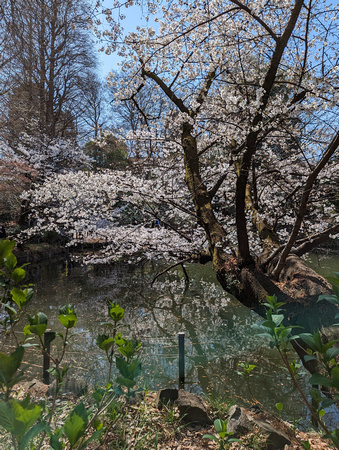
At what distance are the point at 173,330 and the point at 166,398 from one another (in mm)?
3098

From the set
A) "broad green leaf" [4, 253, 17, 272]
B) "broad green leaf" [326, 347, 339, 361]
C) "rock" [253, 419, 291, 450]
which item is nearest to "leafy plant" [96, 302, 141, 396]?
"broad green leaf" [4, 253, 17, 272]

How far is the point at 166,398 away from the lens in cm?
246

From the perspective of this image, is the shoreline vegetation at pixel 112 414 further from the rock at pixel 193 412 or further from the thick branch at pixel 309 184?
the thick branch at pixel 309 184

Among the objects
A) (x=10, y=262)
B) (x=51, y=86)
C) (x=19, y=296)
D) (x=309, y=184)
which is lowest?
(x=19, y=296)

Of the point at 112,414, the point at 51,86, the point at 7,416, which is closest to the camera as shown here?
the point at 7,416

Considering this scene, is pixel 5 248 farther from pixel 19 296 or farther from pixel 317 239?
pixel 317 239

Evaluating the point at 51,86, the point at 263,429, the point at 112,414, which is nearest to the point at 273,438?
the point at 263,429

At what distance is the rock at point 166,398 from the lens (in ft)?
7.93

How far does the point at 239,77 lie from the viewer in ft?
14.5

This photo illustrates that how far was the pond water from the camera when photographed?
3.69 m

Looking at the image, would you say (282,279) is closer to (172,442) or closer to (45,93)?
(172,442)

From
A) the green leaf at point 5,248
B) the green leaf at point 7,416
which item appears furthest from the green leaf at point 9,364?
the green leaf at point 5,248

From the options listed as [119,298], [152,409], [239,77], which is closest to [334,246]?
[119,298]

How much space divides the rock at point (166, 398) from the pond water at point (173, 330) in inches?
17.1
